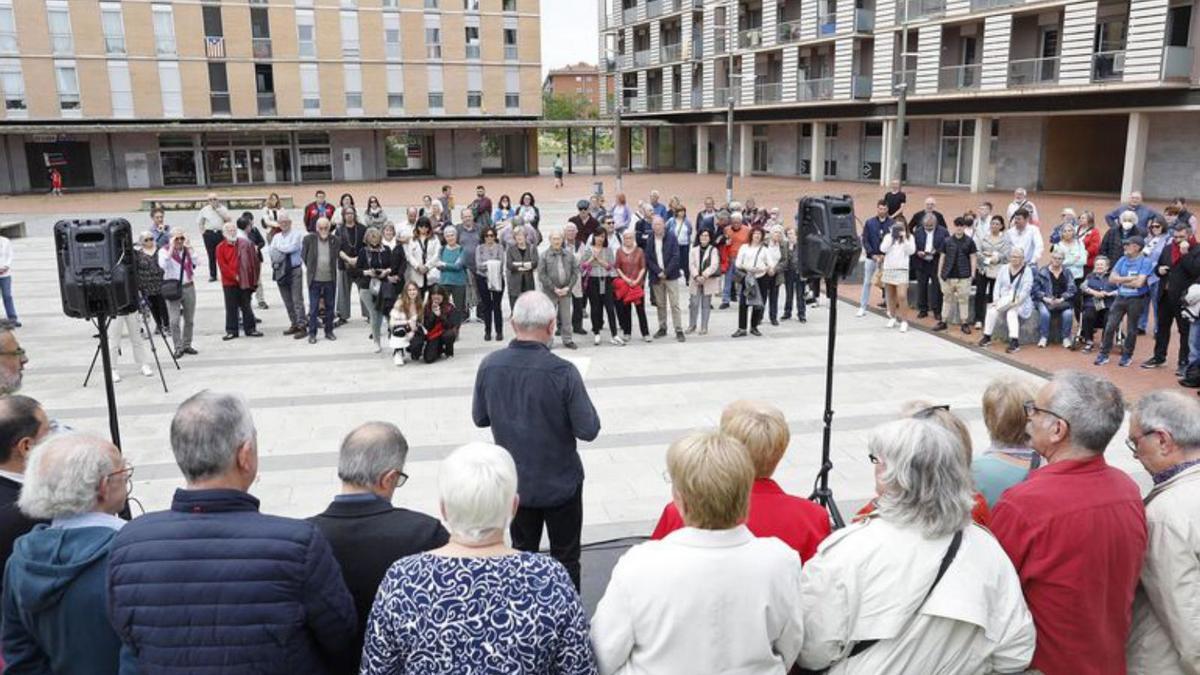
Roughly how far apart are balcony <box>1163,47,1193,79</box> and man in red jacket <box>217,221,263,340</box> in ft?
82.4

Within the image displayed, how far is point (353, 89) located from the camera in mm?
48500

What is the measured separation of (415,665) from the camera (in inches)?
95.0

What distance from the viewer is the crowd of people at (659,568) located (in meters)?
2.49

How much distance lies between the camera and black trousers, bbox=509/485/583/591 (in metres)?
4.80

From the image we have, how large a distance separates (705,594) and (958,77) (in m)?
35.7

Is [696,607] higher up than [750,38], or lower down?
lower down

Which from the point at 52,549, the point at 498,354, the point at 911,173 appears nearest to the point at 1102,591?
the point at 498,354

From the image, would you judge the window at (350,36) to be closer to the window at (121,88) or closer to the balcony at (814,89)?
the window at (121,88)

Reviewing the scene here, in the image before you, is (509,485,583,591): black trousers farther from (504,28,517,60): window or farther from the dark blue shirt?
(504,28,517,60): window

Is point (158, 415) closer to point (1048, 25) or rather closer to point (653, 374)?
point (653, 374)

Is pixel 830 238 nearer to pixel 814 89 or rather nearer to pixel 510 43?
pixel 814 89

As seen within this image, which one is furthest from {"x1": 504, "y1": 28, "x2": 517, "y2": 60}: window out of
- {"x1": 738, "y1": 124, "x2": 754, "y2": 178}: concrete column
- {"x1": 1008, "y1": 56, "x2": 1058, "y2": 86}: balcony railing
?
{"x1": 1008, "y1": 56, "x2": 1058, "y2": 86}: balcony railing

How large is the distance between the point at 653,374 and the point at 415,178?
4248cm

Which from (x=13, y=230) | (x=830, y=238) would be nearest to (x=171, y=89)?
(x=13, y=230)
